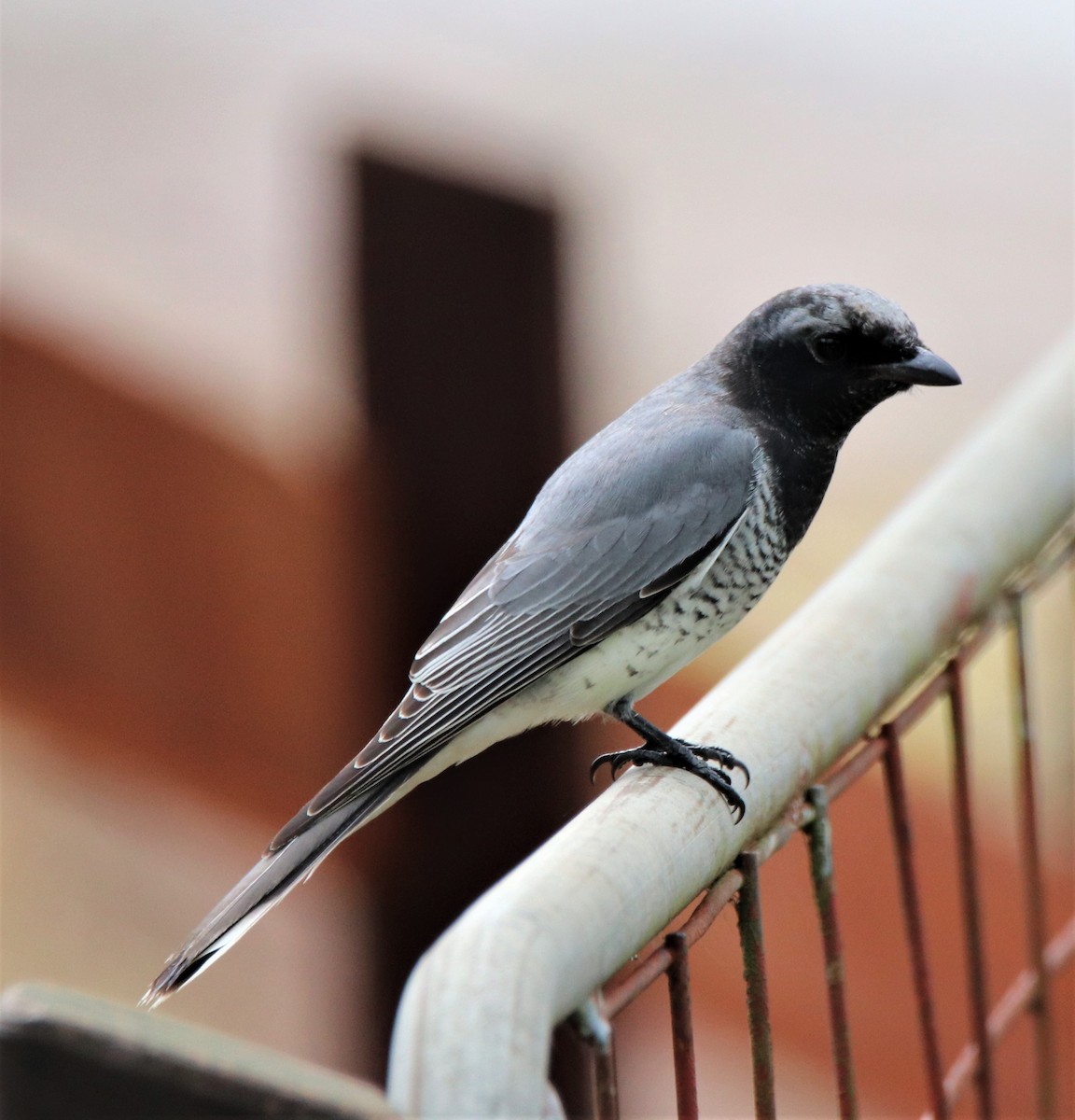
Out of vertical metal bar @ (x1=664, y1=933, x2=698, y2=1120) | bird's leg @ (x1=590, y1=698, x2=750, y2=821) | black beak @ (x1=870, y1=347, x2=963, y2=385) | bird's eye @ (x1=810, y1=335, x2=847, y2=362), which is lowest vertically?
vertical metal bar @ (x1=664, y1=933, x2=698, y2=1120)

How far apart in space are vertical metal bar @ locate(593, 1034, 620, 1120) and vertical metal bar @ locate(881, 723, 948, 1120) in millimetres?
510

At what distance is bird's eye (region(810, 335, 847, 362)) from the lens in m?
1.62

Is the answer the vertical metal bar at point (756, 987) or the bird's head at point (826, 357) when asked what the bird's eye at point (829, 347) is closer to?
the bird's head at point (826, 357)

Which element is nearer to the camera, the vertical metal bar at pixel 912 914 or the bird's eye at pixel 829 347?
the vertical metal bar at pixel 912 914

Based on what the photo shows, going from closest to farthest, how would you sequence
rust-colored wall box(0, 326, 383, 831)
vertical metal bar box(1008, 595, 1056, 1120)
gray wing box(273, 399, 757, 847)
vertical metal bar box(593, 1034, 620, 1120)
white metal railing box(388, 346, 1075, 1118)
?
1. white metal railing box(388, 346, 1075, 1118)
2. vertical metal bar box(593, 1034, 620, 1120)
3. vertical metal bar box(1008, 595, 1056, 1120)
4. gray wing box(273, 399, 757, 847)
5. rust-colored wall box(0, 326, 383, 831)

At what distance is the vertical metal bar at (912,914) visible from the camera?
4.32 feet

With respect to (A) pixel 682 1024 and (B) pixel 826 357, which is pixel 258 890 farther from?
(B) pixel 826 357

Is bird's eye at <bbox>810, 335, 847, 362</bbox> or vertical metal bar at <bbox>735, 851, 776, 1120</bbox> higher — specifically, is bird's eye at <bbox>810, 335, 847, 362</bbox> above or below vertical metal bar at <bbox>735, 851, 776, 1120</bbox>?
above

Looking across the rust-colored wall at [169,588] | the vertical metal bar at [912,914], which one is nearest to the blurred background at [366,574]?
the rust-colored wall at [169,588]

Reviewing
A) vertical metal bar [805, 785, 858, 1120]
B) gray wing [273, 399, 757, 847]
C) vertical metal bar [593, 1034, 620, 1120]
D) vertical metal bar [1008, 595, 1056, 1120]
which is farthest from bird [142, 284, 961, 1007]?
vertical metal bar [593, 1034, 620, 1120]

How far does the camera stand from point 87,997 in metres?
0.59

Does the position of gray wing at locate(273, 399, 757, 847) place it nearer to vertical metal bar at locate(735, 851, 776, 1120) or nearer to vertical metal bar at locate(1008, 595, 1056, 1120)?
vertical metal bar at locate(1008, 595, 1056, 1120)

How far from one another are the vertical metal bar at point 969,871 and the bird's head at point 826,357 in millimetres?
319

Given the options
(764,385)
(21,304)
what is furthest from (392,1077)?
(21,304)
